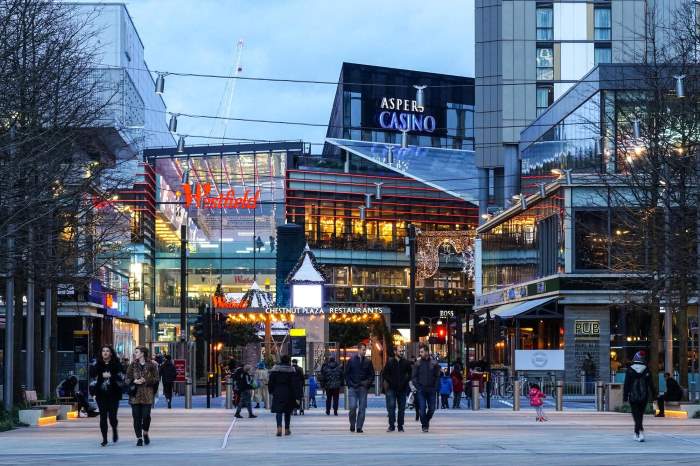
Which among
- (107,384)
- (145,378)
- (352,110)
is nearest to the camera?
(107,384)

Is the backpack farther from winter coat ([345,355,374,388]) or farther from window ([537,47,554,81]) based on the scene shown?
window ([537,47,554,81])

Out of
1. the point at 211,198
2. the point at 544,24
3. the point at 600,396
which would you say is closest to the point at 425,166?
the point at 211,198

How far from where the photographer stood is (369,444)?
2303 cm

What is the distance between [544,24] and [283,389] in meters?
62.6

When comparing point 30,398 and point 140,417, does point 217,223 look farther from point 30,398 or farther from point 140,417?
point 140,417

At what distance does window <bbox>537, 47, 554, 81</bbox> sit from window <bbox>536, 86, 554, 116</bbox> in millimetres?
843

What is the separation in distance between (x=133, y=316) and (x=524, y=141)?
32901 millimetres

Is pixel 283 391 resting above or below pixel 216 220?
below

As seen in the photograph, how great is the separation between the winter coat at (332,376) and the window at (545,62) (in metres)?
50.9

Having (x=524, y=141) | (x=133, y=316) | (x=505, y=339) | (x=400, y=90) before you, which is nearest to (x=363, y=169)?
(x=400, y=90)

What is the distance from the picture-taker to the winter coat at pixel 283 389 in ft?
84.2

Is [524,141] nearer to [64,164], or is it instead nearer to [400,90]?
[64,164]

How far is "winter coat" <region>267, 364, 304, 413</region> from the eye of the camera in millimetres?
25672

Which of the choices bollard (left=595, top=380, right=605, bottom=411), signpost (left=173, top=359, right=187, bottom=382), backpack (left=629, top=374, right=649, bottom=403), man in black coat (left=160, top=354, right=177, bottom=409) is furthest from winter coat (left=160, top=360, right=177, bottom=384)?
backpack (left=629, top=374, right=649, bottom=403)
